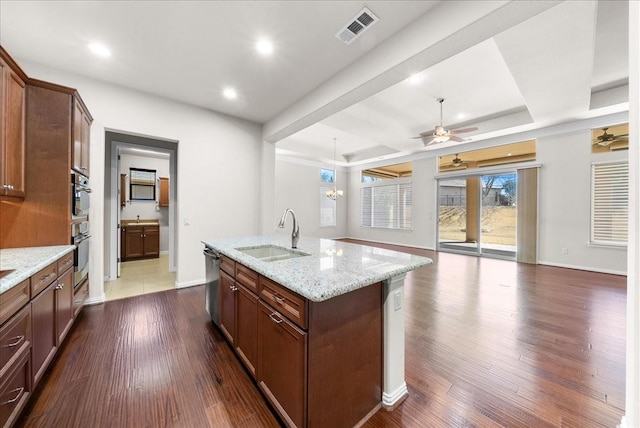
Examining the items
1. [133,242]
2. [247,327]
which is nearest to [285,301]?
[247,327]

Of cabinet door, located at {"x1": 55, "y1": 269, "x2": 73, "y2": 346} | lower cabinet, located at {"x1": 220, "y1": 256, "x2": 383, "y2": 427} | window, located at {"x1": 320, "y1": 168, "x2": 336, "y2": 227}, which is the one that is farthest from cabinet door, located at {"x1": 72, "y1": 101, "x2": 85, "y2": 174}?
window, located at {"x1": 320, "y1": 168, "x2": 336, "y2": 227}

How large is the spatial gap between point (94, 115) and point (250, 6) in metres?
2.72

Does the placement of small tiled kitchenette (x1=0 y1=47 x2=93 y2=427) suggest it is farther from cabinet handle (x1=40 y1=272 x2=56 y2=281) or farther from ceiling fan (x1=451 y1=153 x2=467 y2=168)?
ceiling fan (x1=451 y1=153 x2=467 y2=168)

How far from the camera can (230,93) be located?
370cm

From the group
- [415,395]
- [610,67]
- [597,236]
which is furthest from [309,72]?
[597,236]

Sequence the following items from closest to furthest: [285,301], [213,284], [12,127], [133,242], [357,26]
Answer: [285,301] → [12,127] → [357,26] → [213,284] → [133,242]

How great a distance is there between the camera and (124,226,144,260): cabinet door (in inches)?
232

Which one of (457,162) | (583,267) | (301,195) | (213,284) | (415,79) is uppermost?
(415,79)

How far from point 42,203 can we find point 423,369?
3788 mm

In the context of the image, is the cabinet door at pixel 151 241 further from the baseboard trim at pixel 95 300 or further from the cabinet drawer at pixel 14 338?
the cabinet drawer at pixel 14 338

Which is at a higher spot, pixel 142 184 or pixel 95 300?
pixel 142 184

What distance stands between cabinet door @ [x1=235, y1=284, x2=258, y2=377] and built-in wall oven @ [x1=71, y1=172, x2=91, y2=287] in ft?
6.68

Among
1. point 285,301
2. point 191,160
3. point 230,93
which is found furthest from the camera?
point 191,160

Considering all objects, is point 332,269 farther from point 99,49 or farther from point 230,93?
point 99,49
